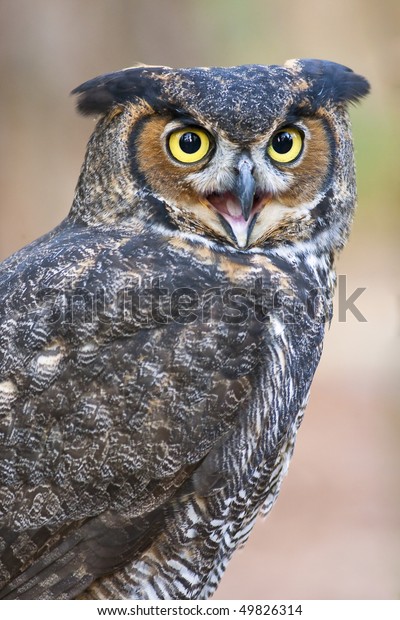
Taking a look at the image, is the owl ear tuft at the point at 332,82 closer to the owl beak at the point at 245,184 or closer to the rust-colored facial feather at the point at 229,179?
the rust-colored facial feather at the point at 229,179

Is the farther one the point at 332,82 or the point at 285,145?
the point at 332,82

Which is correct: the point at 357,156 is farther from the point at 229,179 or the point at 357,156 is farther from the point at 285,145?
the point at 229,179

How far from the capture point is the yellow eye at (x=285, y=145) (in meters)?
2.03

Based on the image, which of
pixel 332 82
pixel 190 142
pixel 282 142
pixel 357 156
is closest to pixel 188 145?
pixel 190 142

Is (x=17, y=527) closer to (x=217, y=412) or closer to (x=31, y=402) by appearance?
(x=31, y=402)

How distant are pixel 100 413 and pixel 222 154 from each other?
67 cm

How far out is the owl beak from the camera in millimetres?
1954

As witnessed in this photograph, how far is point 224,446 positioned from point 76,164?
6.63 ft

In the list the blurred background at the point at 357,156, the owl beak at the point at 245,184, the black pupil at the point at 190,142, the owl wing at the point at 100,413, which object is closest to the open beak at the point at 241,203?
the owl beak at the point at 245,184

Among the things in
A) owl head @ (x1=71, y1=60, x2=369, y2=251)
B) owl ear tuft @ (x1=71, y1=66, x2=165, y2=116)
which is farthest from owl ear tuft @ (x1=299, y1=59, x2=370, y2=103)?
owl ear tuft @ (x1=71, y1=66, x2=165, y2=116)

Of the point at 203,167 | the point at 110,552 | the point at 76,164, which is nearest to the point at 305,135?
the point at 203,167

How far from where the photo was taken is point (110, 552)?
1.92 meters

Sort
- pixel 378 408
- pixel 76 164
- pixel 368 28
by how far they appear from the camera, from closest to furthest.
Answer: pixel 368 28 → pixel 76 164 → pixel 378 408

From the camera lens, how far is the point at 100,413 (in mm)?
1872
